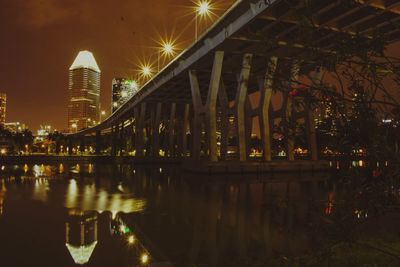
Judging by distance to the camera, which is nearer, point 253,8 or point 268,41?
point 268,41

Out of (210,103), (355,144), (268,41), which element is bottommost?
(355,144)

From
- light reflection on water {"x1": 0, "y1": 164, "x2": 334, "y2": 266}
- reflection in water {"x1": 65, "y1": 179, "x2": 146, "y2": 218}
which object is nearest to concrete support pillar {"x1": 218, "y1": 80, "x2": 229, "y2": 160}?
light reflection on water {"x1": 0, "y1": 164, "x2": 334, "y2": 266}

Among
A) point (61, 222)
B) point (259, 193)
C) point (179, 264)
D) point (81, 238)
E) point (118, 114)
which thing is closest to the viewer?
point (179, 264)

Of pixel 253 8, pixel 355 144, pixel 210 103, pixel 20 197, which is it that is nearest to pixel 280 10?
pixel 253 8

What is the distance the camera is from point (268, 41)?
412cm

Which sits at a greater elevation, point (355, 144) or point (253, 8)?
point (253, 8)

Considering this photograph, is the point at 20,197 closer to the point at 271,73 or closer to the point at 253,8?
the point at 271,73

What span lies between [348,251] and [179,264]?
3.04 m

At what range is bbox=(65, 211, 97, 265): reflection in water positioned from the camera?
23.6ft

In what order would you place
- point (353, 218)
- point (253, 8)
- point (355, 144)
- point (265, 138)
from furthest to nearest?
1. point (265, 138)
2. point (253, 8)
3. point (355, 144)
4. point (353, 218)

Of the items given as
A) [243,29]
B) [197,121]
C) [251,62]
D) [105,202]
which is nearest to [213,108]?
[197,121]

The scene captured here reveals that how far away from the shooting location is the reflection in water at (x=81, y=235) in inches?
283

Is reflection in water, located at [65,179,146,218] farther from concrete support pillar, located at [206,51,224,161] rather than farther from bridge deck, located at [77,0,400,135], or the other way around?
concrete support pillar, located at [206,51,224,161]

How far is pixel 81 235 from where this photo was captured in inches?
349
